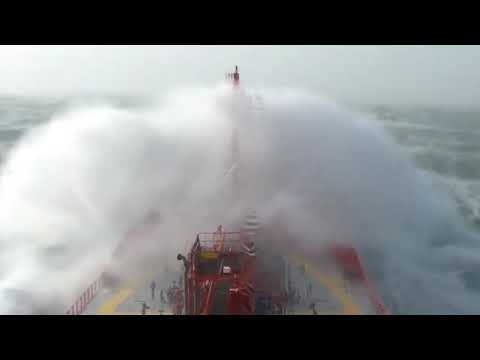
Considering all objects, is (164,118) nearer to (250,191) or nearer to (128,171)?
(128,171)

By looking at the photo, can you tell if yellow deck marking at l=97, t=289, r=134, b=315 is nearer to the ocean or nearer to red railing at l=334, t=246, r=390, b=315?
the ocean

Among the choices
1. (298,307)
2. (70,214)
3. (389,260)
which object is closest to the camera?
(298,307)

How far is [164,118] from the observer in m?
26.0

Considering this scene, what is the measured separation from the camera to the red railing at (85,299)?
1529 centimetres

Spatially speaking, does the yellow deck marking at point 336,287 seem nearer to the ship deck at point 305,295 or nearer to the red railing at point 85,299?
the ship deck at point 305,295

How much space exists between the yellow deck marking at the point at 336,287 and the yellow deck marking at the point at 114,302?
7.50m

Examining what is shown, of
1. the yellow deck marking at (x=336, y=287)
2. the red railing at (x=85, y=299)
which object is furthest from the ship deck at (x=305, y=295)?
the red railing at (x=85, y=299)

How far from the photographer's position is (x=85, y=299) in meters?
16.3

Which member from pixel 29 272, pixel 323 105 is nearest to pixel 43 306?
pixel 29 272

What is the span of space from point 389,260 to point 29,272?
17676 mm

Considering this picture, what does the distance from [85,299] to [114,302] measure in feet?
4.05

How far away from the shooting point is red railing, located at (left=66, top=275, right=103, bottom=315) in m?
15.3

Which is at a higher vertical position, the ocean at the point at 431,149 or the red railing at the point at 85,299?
the ocean at the point at 431,149

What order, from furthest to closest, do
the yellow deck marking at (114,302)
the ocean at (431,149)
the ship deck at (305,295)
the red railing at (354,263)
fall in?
1. the ocean at (431,149)
2. the red railing at (354,263)
3. the yellow deck marking at (114,302)
4. the ship deck at (305,295)
